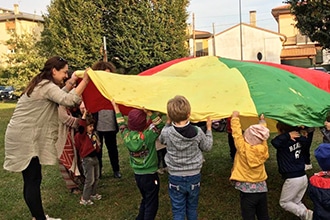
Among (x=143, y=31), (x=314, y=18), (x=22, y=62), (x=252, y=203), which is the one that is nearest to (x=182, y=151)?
(x=252, y=203)

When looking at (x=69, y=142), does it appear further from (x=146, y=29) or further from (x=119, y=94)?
(x=146, y=29)

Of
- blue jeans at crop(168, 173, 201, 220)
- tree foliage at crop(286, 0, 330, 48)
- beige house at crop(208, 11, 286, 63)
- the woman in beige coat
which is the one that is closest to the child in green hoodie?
blue jeans at crop(168, 173, 201, 220)

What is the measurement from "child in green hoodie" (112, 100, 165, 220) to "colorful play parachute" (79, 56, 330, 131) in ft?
0.41

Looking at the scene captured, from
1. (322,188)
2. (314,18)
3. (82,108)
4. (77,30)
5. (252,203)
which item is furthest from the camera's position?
(77,30)

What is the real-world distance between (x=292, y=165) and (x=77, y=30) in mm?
18140

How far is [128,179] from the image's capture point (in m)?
5.18

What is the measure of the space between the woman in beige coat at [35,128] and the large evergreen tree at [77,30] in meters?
17.0

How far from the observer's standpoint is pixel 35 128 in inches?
131

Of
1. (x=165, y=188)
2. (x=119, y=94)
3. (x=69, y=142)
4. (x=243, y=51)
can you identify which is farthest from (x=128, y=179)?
(x=243, y=51)

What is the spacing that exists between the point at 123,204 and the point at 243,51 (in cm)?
3085

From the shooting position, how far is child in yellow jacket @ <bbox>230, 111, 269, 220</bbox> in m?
3.00

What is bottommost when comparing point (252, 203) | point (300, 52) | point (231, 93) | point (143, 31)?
point (252, 203)

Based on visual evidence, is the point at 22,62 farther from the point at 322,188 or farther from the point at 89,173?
the point at 322,188

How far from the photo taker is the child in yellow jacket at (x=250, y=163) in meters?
3.00
